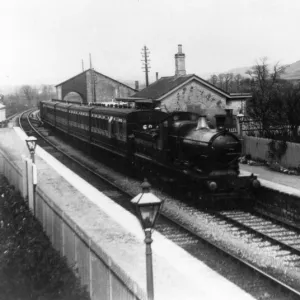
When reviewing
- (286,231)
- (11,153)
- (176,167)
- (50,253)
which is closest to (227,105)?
(11,153)

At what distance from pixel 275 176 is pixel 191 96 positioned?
13.8 meters

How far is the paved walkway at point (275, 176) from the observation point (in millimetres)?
16562

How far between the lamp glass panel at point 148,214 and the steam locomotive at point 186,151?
764 centimetres

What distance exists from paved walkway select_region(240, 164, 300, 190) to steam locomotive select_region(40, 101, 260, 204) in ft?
9.93

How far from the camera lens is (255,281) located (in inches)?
333

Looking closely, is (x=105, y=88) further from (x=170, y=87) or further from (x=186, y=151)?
(x=186, y=151)

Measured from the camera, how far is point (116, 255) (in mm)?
7488

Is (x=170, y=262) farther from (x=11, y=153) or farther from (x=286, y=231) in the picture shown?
(x=11, y=153)

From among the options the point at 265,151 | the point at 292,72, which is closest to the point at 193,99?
the point at 265,151

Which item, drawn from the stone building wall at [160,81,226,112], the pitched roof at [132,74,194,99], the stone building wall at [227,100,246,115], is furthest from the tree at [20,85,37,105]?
the stone building wall at [160,81,226,112]

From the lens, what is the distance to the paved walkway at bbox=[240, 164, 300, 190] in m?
16.6

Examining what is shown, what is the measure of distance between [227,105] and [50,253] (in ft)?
81.9

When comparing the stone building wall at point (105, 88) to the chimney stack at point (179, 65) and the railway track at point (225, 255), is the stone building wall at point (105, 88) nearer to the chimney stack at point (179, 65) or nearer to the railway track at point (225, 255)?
the chimney stack at point (179, 65)

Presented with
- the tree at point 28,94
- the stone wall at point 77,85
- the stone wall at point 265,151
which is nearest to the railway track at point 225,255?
the stone wall at point 265,151
